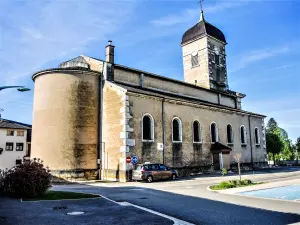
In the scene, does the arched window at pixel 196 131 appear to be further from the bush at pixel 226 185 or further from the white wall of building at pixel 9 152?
the white wall of building at pixel 9 152

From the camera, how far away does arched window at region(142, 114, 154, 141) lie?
72.9 feet

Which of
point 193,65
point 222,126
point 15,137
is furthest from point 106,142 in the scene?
point 15,137

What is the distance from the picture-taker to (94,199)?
11.2 meters

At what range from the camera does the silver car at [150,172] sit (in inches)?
744

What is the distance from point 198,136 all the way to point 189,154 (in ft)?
8.65

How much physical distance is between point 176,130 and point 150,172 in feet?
21.6

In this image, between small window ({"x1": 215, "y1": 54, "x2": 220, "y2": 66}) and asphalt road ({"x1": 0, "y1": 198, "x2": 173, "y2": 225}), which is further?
small window ({"x1": 215, "y1": 54, "x2": 220, "y2": 66})

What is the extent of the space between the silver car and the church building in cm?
123

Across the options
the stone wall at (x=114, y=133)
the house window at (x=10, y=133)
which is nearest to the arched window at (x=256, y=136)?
the stone wall at (x=114, y=133)

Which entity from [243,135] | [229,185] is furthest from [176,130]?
[243,135]

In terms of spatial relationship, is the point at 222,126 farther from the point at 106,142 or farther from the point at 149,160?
the point at 106,142

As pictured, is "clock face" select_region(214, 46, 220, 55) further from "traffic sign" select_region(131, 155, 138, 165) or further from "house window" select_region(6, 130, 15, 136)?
"house window" select_region(6, 130, 15, 136)

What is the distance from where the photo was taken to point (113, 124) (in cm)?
2181

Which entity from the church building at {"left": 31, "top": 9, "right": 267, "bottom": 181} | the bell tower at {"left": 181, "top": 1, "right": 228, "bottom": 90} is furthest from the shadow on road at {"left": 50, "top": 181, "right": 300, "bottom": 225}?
the bell tower at {"left": 181, "top": 1, "right": 228, "bottom": 90}
